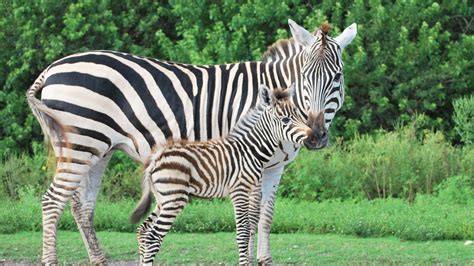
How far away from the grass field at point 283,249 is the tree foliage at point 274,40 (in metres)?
6.42

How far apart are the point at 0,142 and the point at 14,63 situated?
1.56 meters

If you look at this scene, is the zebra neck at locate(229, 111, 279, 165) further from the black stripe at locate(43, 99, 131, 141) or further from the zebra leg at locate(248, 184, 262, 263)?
the black stripe at locate(43, 99, 131, 141)

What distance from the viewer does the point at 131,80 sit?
34.8 feet

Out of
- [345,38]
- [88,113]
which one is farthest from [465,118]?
[88,113]

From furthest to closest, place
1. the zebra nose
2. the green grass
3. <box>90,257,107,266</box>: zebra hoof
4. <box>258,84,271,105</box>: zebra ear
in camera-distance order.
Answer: the green grass < <box>90,257,107,266</box>: zebra hoof < <box>258,84,271,105</box>: zebra ear < the zebra nose

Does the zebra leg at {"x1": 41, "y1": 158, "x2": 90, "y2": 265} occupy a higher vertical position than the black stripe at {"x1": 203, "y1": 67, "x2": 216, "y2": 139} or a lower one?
lower

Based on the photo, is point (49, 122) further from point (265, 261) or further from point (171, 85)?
point (265, 261)

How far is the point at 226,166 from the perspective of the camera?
972 cm

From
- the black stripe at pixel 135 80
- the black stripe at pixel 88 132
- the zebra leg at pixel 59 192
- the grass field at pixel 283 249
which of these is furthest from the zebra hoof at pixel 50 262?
the black stripe at pixel 135 80

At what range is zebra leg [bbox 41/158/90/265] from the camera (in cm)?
1027

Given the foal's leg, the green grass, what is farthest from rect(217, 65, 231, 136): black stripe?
the green grass

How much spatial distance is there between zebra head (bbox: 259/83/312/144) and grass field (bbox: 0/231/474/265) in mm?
1775

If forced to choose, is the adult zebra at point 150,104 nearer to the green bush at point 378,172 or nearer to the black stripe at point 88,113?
the black stripe at point 88,113

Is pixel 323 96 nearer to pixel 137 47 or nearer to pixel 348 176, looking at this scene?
pixel 348 176
